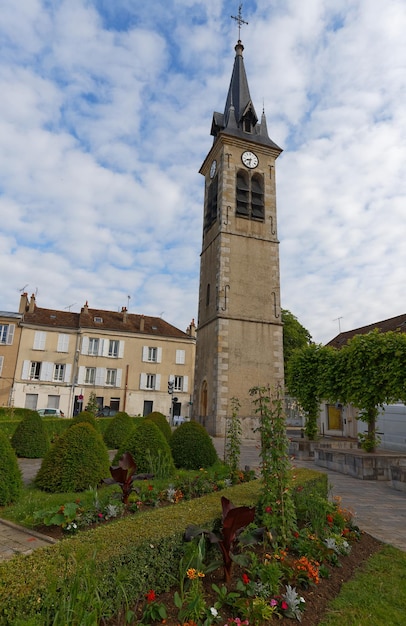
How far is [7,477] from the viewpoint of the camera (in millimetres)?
5559

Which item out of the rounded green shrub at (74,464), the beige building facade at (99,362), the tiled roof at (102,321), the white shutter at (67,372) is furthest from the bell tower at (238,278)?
the white shutter at (67,372)

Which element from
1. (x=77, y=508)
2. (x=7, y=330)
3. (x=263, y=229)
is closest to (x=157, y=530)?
(x=77, y=508)

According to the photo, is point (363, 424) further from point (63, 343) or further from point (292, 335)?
point (63, 343)

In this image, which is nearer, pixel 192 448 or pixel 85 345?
pixel 192 448

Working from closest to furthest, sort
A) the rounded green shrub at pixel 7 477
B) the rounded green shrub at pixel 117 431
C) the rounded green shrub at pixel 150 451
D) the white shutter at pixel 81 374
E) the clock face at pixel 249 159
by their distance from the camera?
the rounded green shrub at pixel 7 477 → the rounded green shrub at pixel 150 451 → the rounded green shrub at pixel 117 431 → the clock face at pixel 249 159 → the white shutter at pixel 81 374

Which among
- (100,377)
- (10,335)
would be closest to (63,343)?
(10,335)

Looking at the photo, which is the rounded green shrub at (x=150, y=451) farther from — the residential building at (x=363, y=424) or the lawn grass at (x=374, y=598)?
the residential building at (x=363, y=424)

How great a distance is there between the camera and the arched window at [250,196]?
21.2 meters

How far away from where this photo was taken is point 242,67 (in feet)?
86.4

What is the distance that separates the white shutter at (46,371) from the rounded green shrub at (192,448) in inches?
880

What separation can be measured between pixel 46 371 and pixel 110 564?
2832 centimetres

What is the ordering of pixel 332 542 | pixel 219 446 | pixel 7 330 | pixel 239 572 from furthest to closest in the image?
pixel 7 330
pixel 219 446
pixel 332 542
pixel 239 572

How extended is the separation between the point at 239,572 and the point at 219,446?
11.9 meters

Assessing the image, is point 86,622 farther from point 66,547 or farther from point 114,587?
point 66,547
